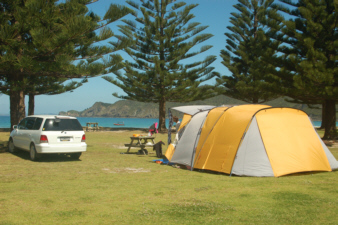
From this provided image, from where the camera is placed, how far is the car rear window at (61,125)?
911 centimetres

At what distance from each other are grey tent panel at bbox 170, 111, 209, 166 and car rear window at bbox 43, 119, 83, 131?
2.90 metres

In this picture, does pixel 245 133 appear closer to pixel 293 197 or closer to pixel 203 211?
pixel 293 197

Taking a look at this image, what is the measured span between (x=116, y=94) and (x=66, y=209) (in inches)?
913

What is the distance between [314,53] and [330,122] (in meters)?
4.10

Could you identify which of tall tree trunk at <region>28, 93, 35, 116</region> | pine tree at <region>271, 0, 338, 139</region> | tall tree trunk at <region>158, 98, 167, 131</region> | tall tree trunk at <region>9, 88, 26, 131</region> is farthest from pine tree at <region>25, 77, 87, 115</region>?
pine tree at <region>271, 0, 338, 139</region>

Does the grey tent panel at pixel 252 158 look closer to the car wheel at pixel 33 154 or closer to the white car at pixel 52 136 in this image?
the white car at pixel 52 136

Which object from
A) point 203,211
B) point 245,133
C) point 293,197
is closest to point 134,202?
point 203,211

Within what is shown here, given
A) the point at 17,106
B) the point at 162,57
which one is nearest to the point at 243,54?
the point at 162,57

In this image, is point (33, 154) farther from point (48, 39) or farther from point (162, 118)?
point (162, 118)

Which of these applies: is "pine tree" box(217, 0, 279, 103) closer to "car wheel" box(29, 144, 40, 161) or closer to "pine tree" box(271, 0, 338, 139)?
"pine tree" box(271, 0, 338, 139)

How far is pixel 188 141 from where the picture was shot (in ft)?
28.4

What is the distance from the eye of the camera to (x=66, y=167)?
8414 millimetres

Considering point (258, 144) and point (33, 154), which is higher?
point (258, 144)

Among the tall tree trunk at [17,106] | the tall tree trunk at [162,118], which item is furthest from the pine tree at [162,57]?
the tall tree trunk at [17,106]
